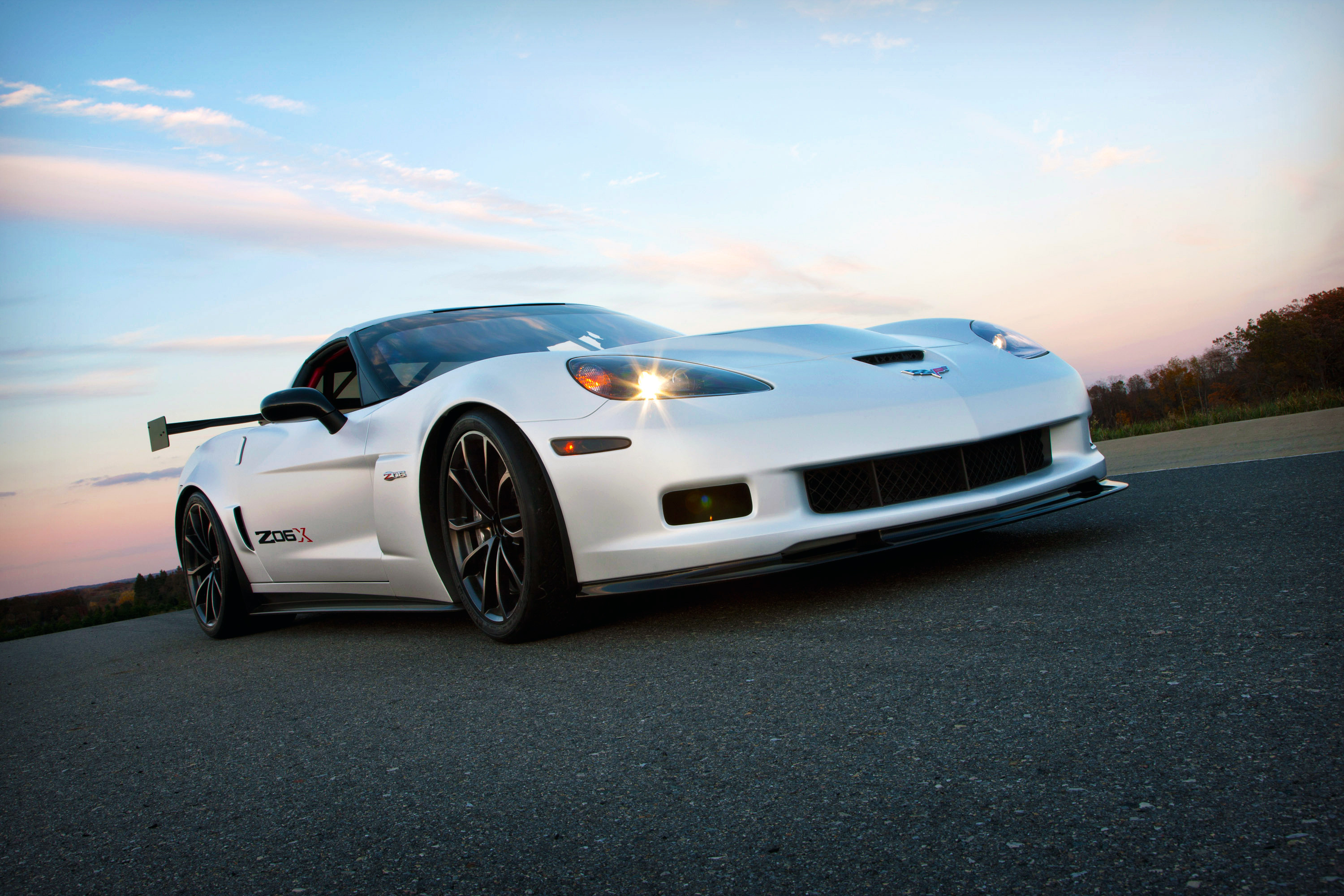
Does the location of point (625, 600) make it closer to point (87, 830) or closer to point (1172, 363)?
point (87, 830)

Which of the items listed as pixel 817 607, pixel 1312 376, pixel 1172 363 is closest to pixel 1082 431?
pixel 817 607

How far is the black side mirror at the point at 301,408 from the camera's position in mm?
3888

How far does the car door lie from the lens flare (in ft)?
4.30

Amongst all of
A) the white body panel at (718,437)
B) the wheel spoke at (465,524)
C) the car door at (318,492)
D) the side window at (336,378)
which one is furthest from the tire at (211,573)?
the wheel spoke at (465,524)

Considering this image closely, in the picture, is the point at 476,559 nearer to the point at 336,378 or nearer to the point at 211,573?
the point at 336,378

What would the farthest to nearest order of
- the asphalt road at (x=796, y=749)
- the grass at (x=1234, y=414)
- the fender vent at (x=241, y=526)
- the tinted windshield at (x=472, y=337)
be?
the grass at (x=1234, y=414) → the fender vent at (x=241, y=526) → the tinted windshield at (x=472, y=337) → the asphalt road at (x=796, y=749)

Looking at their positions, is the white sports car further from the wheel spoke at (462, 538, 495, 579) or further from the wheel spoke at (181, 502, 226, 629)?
the wheel spoke at (181, 502, 226, 629)

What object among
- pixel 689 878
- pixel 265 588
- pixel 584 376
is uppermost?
pixel 584 376

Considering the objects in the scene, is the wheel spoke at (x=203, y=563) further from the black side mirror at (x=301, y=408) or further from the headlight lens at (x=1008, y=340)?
the headlight lens at (x=1008, y=340)

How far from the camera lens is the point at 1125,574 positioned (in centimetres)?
287

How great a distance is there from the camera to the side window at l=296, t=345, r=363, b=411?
427 centimetres

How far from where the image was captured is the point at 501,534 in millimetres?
3238

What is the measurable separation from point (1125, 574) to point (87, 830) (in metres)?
2.71

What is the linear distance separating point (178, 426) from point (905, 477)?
3.99 m
